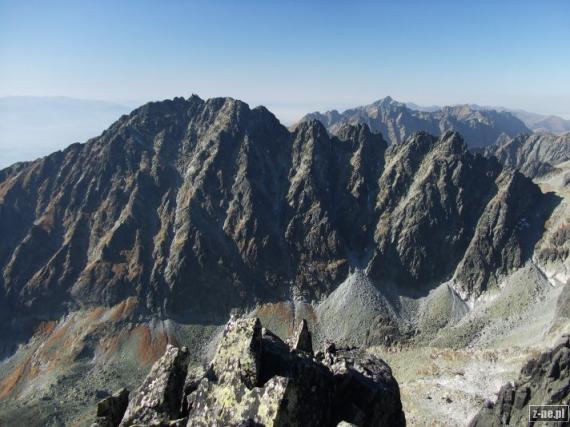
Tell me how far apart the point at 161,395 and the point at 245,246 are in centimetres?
11482

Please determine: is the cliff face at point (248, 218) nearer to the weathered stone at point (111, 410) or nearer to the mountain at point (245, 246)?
the mountain at point (245, 246)

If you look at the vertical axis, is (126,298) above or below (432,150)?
below

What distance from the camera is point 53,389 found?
9438 centimetres

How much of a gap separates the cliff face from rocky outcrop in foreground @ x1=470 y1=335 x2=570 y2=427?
8057 cm

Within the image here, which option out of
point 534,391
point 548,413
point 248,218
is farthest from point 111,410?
point 248,218

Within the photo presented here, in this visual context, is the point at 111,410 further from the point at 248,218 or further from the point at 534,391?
the point at 248,218

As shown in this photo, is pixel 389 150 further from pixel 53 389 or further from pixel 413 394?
pixel 53 389

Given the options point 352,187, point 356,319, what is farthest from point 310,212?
point 356,319

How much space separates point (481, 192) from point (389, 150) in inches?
1245

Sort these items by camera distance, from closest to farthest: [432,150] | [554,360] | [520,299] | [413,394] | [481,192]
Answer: [554,360] < [413,394] < [520,299] < [481,192] < [432,150]

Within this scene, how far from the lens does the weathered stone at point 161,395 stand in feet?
49.9

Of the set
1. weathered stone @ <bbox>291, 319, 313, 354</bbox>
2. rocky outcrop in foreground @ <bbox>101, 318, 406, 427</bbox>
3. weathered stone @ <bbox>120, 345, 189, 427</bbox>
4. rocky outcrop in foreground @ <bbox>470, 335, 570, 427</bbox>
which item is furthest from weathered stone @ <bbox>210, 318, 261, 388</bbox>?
rocky outcrop in foreground @ <bbox>470, 335, 570, 427</bbox>

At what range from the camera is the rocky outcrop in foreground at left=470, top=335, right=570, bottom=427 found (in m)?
32.4

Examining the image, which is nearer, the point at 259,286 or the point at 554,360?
the point at 554,360
